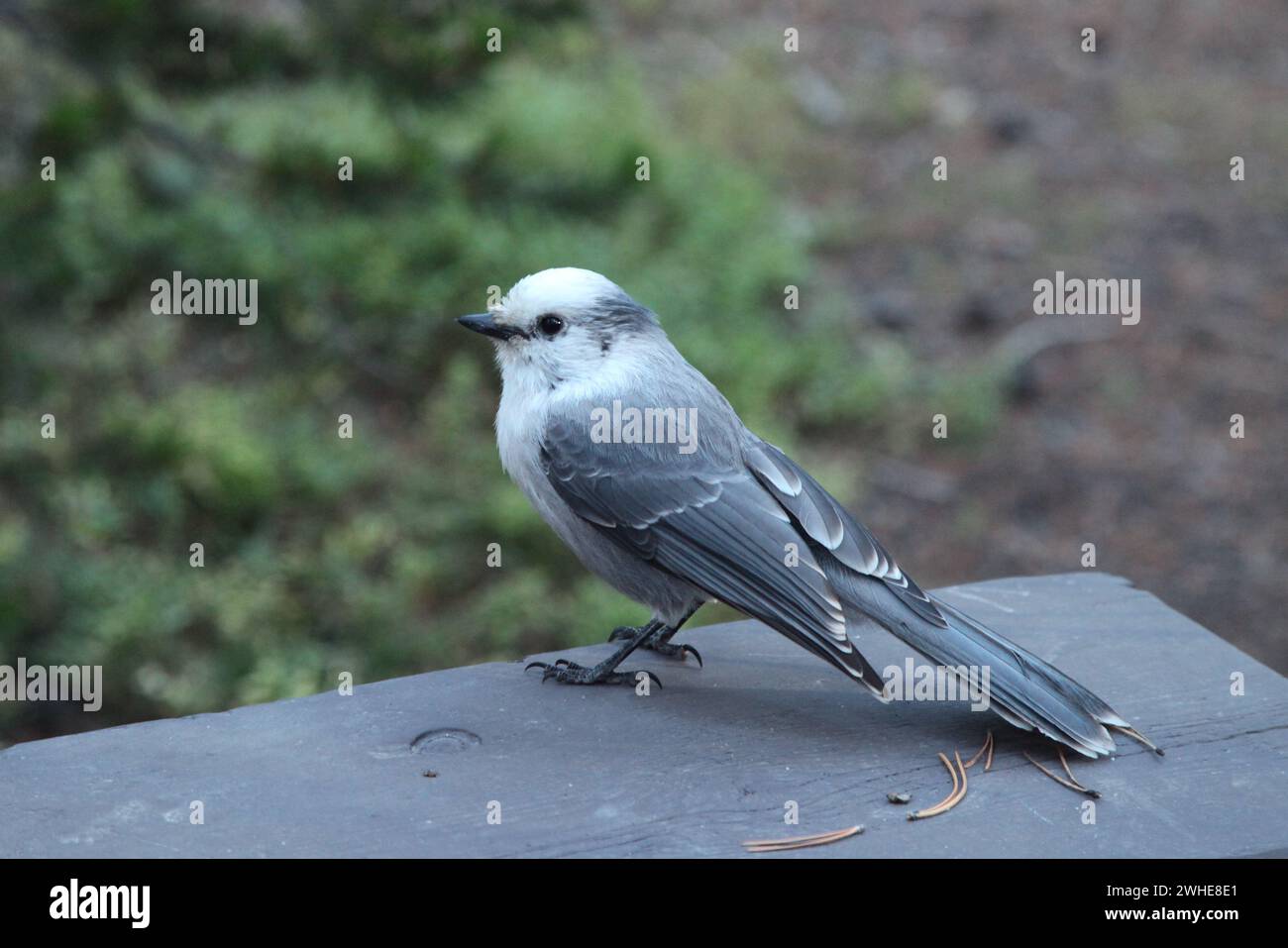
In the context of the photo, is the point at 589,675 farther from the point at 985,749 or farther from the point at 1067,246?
the point at 1067,246

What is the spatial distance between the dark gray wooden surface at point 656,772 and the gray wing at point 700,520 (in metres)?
0.25

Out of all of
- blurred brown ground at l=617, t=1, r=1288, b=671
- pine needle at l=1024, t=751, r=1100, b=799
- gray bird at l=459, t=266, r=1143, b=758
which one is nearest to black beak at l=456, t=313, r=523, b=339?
gray bird at l=459, t=266, r=1143, b=758

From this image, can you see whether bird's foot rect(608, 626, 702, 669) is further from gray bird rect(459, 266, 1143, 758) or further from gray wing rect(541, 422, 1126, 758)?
gray wing rect(541, 422, 1126, 758)

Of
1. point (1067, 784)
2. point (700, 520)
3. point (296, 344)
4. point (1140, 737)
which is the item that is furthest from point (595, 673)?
point (296, 344)

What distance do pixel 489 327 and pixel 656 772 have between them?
1.26 meters

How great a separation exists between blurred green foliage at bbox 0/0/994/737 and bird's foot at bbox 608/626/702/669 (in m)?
1.70

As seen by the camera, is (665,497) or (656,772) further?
(665,497)

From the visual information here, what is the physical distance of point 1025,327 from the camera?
26.3 ft

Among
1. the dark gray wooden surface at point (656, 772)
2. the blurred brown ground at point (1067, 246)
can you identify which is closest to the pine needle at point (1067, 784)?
the dark gray wooden surface at point (656, 772)

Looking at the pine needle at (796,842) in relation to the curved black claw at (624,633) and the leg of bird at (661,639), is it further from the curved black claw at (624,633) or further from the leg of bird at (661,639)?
→ the curved black claw at (624,633)

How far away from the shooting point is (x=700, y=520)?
348cm

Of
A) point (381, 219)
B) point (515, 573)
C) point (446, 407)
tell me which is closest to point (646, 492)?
point (381, 219)

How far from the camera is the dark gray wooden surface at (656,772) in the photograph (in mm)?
2738

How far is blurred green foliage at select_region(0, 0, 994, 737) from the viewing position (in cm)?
444
